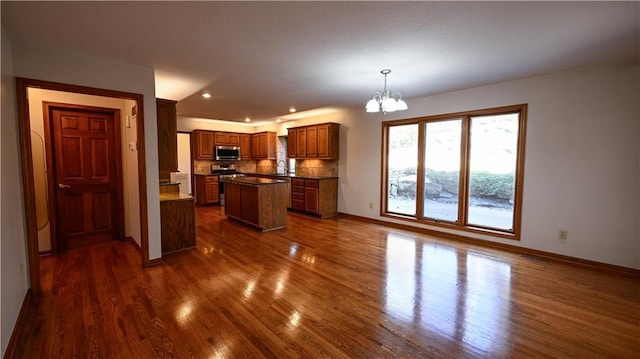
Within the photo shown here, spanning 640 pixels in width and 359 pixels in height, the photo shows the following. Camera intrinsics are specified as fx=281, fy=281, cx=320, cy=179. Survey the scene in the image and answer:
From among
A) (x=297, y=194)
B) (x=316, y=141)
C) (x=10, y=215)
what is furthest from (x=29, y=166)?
(x=316, y=141)

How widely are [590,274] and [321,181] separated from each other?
4.34 metres

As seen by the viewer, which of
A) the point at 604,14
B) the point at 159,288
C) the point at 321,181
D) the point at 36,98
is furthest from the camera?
the point at 321,181

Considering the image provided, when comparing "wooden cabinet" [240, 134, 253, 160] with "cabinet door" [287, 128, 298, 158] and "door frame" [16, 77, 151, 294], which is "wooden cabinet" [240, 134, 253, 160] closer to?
"cabinet door" [287, 128, 298, 158]

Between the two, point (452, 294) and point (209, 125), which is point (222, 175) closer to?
point (209, 125)

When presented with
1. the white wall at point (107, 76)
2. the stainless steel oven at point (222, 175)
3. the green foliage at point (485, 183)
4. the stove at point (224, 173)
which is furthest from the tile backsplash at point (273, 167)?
the white wall at point (107, 76)

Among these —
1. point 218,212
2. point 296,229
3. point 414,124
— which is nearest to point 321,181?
point 296,229

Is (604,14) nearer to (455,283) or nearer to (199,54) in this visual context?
(455,283)

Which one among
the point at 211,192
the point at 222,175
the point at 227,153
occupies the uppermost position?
the point at 227,153

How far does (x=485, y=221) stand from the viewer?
14.4ft

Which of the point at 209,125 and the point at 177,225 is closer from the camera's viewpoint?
the point at 177,225

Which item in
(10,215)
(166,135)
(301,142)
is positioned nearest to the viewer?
(10,215)

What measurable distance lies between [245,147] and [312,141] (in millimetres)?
2930

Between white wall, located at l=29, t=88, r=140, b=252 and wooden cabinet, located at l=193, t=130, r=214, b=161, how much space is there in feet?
11.1

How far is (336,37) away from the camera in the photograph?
2.49m
